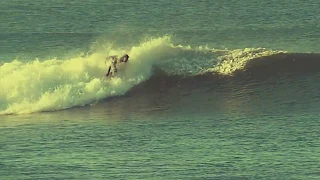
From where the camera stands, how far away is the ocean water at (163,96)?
25906 mm

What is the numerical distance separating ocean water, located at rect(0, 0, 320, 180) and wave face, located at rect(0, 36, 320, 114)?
0.04m

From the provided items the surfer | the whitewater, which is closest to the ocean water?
the whitewater

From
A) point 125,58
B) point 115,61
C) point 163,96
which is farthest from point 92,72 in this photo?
point 163,96

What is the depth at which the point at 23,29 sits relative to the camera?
152 feet

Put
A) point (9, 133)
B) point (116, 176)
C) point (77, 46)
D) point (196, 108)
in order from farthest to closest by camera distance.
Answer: point (77, 46), point (196, 108), point (9, 133), point (116, 176)

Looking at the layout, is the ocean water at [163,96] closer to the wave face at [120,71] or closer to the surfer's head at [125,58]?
the wave face at [120,71]

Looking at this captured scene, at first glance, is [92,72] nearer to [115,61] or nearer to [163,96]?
[115,61]

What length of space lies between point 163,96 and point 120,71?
144 cm

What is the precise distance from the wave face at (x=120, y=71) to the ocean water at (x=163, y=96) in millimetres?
39

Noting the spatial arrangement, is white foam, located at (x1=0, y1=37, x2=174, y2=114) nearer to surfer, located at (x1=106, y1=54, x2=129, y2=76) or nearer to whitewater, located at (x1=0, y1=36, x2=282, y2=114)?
whitewater, located at (x1=0, y1=36, x2=282, y2=114)

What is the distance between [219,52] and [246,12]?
13.9 metres

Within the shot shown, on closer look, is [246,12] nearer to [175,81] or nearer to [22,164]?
[175,81]

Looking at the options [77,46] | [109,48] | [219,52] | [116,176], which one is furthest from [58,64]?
Result: [116,176]

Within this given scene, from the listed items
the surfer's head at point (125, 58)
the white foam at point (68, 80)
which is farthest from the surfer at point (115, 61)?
the white foam at point (68, 80)
